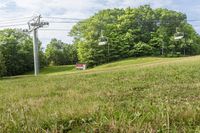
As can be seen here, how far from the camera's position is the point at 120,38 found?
7712cm

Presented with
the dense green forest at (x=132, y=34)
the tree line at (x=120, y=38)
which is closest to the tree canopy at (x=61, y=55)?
the tree line at (x=120, y=38)

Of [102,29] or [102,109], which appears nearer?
[102,109]

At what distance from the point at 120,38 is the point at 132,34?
331 cm

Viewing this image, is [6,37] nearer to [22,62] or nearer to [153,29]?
[22,62]

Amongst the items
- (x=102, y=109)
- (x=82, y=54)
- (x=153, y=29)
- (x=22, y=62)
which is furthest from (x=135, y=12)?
(x=102, y=109)

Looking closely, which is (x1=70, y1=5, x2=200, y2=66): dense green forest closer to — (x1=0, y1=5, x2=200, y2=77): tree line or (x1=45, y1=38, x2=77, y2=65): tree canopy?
(x1=0, y1=5, x2=200, y2=77): tree line

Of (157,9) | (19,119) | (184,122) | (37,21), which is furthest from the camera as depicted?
(157,9)

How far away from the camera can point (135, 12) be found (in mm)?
82562

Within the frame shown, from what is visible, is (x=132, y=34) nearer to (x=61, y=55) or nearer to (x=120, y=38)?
(x=120, y=38)

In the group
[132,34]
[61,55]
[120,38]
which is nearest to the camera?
[120,38]

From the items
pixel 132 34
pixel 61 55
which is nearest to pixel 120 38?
pixel 132 34

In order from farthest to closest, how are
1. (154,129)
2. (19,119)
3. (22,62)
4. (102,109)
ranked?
(22,62)
(102,109)
(19,119)
(154,129)

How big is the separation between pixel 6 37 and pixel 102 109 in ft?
263

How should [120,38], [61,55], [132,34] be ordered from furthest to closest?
[61,55] → [132,34] → [120,38]
